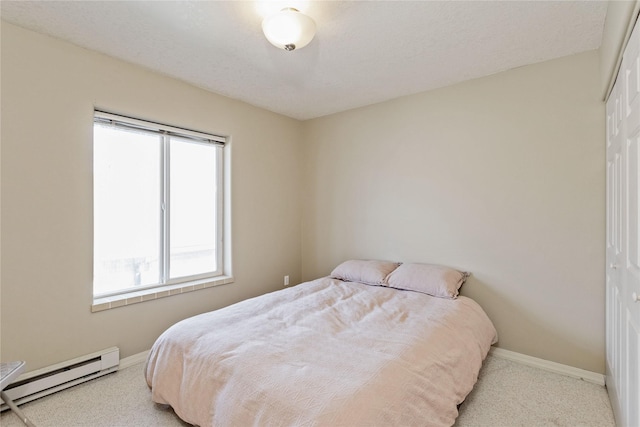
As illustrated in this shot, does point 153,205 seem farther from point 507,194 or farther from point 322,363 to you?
point 507,194

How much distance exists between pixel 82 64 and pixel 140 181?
944mm

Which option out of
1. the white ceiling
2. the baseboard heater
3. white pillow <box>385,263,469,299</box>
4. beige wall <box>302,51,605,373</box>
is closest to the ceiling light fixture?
the white ceiling

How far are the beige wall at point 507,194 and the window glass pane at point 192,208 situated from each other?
5.16 ft

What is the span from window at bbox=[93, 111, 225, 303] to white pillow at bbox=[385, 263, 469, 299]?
1831mm

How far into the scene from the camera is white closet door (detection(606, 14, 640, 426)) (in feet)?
4.29

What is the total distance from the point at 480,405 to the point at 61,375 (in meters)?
2.81

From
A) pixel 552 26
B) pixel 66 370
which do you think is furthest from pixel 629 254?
pixel 66 370

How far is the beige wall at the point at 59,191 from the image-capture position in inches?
79.2

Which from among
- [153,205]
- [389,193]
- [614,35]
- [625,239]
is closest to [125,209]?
[153,205]

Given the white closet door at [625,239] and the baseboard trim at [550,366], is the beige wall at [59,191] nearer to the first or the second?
the baseboard trim at [550,366]

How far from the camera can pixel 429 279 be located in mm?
2682

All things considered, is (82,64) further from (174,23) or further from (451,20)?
(451,20)

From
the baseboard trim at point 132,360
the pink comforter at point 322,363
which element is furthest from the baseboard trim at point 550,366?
the baseboard trim at point 132,360

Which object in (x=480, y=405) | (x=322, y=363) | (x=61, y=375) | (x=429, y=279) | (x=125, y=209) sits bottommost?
(x=480, y=405)
